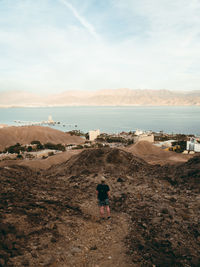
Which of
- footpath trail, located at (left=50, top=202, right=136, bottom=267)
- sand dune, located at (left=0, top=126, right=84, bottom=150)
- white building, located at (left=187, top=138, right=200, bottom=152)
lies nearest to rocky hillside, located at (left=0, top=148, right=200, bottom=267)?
footpath trail, located at (left=50, top=202, right=136, bottom=267)

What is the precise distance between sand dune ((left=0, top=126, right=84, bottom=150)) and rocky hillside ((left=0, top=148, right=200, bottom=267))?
5256 centimetres

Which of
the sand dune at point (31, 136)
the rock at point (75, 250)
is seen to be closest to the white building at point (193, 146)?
the sand dune at point (31, 136)

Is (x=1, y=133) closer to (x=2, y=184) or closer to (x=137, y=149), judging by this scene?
(x=137, y=149)

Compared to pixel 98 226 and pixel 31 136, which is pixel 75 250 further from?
pixel 31 136

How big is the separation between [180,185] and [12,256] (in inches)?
375

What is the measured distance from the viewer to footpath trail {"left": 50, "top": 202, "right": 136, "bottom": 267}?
5.21 metres

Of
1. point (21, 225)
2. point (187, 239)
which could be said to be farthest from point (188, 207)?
point (21, 225)

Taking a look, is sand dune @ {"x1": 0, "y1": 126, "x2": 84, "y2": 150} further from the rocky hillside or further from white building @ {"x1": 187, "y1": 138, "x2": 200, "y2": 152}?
the rocky hillside

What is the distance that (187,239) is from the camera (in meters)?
6.48

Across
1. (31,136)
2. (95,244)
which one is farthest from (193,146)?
(31,136)

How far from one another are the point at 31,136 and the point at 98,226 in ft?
200

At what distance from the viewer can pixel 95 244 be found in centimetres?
A: 589

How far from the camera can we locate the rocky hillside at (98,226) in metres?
5.30

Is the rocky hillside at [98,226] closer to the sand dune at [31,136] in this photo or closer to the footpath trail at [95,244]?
the footpath trail at [95,244]
